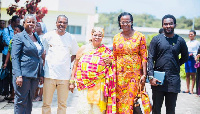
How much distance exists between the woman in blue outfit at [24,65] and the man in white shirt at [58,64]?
0.97 feet

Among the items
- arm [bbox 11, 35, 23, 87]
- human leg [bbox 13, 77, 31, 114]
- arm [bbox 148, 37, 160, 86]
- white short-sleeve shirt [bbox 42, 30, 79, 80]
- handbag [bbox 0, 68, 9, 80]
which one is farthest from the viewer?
handbag [bbox 0, 68, 9, 80]

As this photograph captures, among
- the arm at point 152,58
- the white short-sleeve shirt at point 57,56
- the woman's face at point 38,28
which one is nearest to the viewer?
the arm at point 152,58

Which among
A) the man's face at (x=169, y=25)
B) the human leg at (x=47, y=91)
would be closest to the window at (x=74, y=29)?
the human leg at (x=47, y=91)

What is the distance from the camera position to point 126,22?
4.20 meters

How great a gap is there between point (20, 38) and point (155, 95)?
2.60 metres

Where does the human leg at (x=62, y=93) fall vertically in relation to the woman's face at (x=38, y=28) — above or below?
below

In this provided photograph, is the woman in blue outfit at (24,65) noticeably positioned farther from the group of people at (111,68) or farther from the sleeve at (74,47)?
the sleeve at (74,47)

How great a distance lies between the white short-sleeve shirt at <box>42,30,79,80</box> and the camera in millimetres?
4465

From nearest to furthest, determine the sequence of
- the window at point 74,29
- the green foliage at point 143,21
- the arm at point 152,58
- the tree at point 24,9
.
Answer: the arm at point 152,58 < the tree at point 24,9 < the window at point 74,29 < the green foliage at point 143,21

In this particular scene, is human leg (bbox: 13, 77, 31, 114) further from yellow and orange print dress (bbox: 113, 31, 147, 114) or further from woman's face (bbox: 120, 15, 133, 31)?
woman's face (bbox: 120, 15, 133, 31)

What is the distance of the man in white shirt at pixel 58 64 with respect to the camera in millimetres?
4473

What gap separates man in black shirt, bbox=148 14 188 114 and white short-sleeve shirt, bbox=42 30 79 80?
1553 mm

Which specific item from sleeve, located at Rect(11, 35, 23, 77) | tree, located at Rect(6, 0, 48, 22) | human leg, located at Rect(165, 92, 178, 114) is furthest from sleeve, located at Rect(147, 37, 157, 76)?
tree, located at Rect(6, 0, 48, 22)

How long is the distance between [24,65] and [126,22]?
6.22ft
